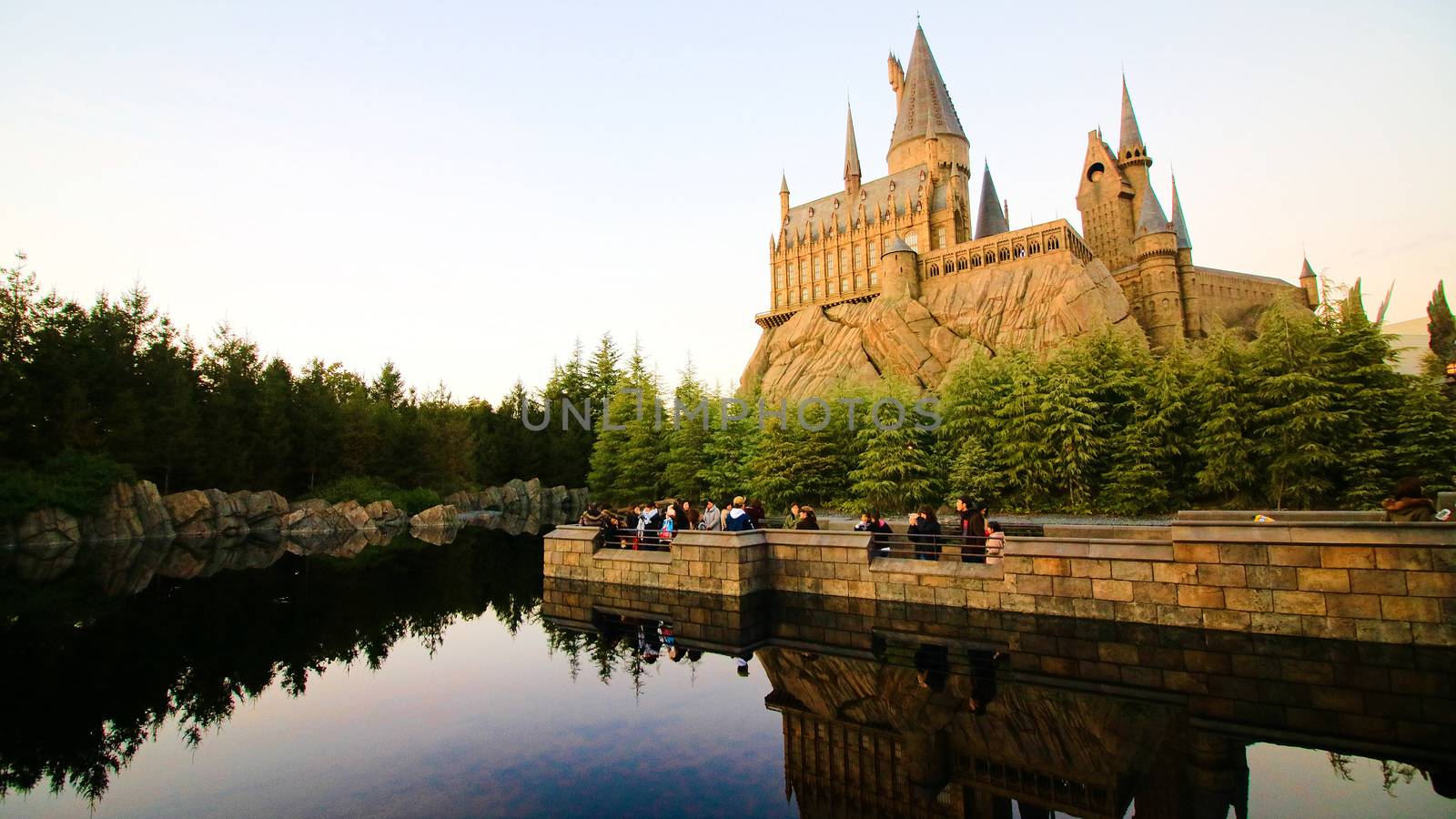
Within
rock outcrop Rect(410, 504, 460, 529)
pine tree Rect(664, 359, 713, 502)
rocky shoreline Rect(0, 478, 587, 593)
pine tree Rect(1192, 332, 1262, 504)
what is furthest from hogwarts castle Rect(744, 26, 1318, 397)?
rocky shoreline Rect(0, 478, 587, 593)

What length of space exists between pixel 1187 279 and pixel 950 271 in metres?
20.3

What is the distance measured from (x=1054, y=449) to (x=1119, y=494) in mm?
3219

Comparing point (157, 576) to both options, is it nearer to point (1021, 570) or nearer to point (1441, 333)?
point (1021, 570)

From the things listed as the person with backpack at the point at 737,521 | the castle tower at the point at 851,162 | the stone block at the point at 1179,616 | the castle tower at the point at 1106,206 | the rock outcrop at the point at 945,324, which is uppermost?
the castle tower at the point at 851,162

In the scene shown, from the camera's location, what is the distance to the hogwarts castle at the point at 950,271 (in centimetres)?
6150

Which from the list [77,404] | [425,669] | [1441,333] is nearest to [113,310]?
[77,404]

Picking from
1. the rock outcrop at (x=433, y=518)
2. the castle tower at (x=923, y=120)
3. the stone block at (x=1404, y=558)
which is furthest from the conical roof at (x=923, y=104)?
the stone block at (x=1404, y=558)

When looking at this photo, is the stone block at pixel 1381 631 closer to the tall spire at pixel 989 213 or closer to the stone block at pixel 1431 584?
the stone block at pixel 1431 584

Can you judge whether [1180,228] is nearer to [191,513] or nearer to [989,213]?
Answer: [989,213]

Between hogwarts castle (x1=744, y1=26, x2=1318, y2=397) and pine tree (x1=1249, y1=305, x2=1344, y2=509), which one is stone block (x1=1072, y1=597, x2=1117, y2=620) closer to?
pine tree (x1=1249, y1=305, x2=1344, y2=509)

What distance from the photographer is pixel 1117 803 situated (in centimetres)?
693

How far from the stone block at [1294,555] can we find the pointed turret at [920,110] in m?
78.3

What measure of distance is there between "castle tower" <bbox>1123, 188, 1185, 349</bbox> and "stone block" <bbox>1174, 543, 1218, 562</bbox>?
5707cm

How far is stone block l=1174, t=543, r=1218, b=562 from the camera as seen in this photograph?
12102 millimetres
